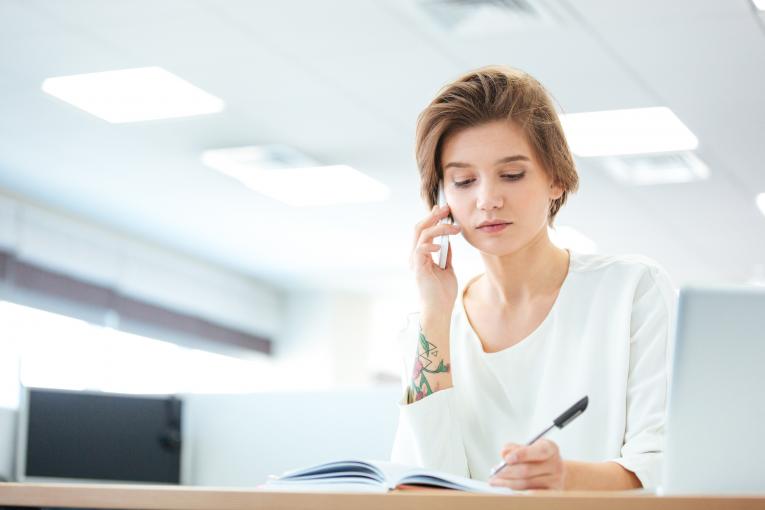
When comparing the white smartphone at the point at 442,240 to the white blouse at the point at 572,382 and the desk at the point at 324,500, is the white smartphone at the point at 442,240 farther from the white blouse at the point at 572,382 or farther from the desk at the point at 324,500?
the desk at the point at 324,500

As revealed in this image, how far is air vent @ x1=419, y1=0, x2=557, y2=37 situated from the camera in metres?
3.94

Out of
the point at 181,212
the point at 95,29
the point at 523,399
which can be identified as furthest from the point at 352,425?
the point at 181,212

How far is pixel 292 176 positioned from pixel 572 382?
4.60 metres

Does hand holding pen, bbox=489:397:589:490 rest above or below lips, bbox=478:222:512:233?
below

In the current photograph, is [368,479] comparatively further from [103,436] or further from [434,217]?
[103,436]

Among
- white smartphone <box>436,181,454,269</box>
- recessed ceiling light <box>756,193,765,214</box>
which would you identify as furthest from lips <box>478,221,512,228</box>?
recessed ceiling light <box>756,193,765,214</box>

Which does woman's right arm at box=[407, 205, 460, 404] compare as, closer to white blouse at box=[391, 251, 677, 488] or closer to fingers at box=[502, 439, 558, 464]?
white blouse at box=[391, 251, 677, 488]

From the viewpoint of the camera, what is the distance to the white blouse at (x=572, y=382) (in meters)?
1.59

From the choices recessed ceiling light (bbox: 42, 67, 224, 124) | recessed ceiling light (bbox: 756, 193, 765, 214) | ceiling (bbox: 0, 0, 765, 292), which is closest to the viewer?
ceiling (bbox: 0, 0, 765, 292)

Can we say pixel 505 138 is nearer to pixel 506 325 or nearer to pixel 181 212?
pixel 506 325

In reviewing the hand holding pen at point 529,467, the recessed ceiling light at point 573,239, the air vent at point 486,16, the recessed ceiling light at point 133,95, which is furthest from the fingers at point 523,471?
the recessed ceiling light at point 573,239

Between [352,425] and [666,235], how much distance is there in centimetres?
446

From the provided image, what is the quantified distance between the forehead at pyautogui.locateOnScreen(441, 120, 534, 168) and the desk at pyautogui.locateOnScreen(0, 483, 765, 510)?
2.57 feet

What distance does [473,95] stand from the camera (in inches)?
69.1
